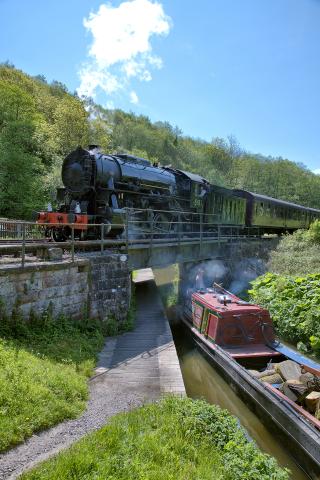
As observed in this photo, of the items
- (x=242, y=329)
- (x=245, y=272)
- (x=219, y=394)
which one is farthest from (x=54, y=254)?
(x=245, y=272)

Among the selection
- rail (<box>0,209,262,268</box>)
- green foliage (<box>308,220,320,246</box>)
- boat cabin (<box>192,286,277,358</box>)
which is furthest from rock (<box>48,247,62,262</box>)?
green foliage (<box>308,220,320,246</box>)

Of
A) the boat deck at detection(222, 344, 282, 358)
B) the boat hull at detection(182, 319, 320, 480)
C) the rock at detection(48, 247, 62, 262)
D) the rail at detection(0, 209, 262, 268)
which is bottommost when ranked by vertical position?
the boat hull at detection(182, 319, 320, 480)

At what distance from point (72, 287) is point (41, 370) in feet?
9.64

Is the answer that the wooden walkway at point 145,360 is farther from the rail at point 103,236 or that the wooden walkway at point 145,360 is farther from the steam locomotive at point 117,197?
the steam locomotive at point 117,197

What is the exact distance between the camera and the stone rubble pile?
6.96 metres

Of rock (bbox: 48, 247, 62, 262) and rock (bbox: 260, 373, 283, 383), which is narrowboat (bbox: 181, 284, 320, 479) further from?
rock (bbox: 48, 247, 62, 262)

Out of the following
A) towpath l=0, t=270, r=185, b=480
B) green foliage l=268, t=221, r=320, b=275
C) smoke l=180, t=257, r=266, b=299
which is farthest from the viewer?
green foliage l=268, t=221, r=320, b=275

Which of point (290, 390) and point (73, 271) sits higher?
point (73, 271)

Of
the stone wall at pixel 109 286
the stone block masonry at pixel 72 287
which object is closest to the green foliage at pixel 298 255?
the stone wall at pixel 109 286

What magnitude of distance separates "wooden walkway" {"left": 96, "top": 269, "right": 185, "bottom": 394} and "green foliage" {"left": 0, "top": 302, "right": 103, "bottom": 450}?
0.43 m

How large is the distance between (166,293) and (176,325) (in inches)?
153

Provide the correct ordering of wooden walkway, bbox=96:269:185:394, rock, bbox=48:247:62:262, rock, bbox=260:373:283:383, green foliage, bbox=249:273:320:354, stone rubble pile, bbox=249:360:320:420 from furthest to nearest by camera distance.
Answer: green foliage, bbox=249:273:320:354, rock, bbox=48:247:62:262, rock, bbox=260:373:283:383, stone rubble pile, bbox=249:360:320:420, wooden walkway, bbox=96:269:185:394

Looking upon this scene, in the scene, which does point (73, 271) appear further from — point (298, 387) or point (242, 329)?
point (298, 387)

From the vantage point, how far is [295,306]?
1245cm
